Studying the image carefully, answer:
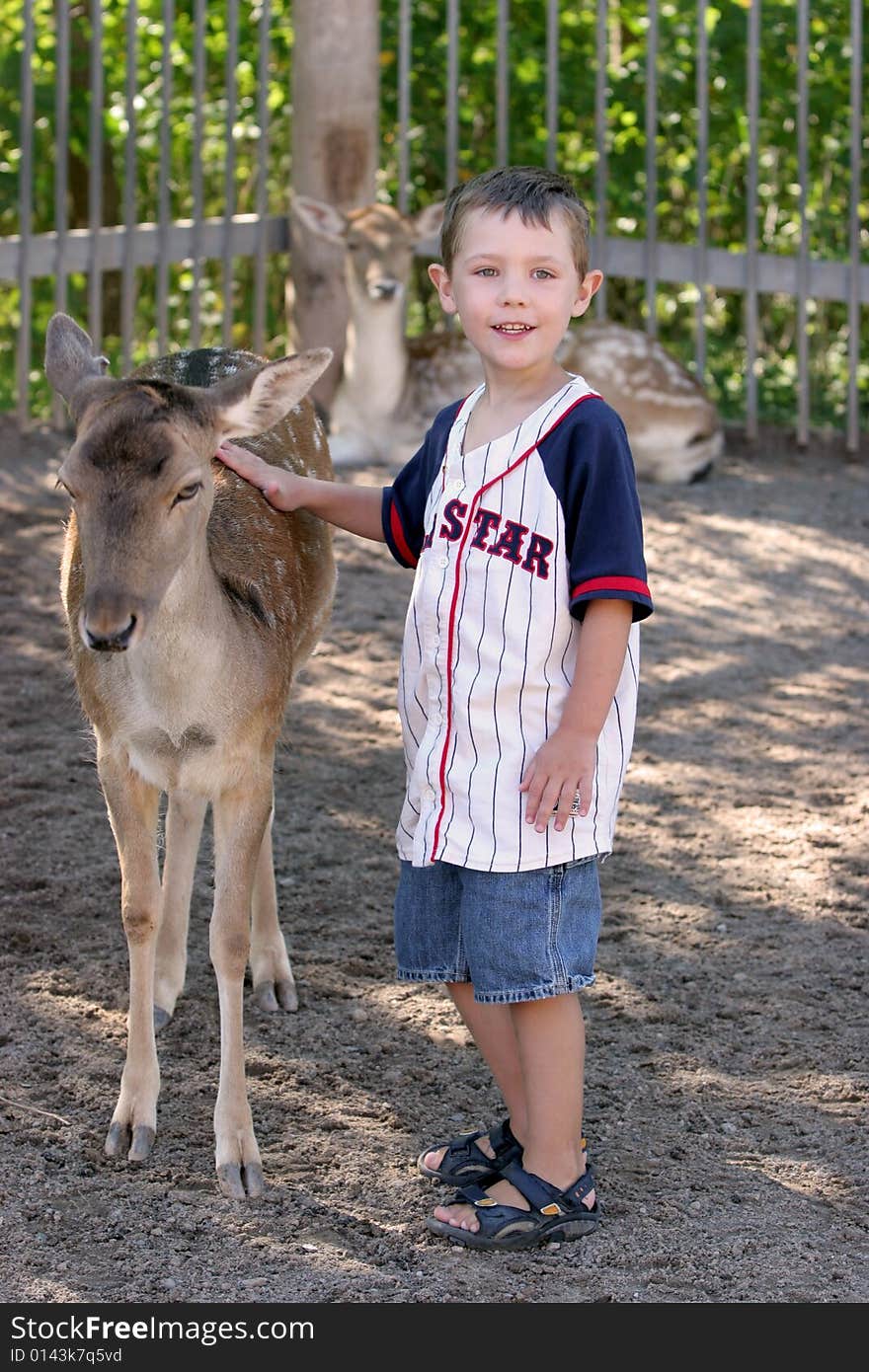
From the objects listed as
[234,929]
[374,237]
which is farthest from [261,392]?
[374,237]

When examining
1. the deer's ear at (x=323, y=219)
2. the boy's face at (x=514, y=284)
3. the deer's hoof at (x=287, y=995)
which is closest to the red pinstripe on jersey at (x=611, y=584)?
the boy's face at (x=514, y=284)

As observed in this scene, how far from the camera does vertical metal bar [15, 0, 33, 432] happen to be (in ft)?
30.8

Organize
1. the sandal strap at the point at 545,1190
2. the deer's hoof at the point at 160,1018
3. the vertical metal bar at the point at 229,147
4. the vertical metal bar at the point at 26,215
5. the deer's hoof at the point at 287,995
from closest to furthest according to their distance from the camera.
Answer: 1. the sandal strap at the point at 545,1190
2. the deer's hoof at the point at 160,1018
3. the deer's hoof at the point at 287,995
4. the vertical metal bar at the point at 26,215
5. the vertical metal bar at the point at 229,147

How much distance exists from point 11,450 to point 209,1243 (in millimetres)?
6538

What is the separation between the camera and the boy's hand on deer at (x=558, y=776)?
337cm

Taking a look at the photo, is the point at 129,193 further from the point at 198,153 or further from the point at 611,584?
the point at 611,584

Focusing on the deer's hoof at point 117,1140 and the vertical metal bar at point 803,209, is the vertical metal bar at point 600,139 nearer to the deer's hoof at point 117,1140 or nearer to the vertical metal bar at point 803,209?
the vertical metal bar at point 803,209

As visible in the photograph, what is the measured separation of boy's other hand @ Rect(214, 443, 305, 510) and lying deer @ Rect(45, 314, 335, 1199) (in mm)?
153

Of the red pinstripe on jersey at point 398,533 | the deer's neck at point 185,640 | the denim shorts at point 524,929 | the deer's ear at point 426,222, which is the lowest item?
the denim shorts at point 524,929

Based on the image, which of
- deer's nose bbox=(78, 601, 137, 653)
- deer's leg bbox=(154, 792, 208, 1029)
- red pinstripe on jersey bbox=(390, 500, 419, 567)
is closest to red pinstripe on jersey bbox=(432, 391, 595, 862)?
red pinstripe on jersey bbox=(390, 500, 419, 567)

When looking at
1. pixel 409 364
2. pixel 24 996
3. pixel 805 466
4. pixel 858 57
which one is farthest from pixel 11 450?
pixel 24 996

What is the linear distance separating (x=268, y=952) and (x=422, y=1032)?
47cm

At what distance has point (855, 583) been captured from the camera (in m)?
8.00
